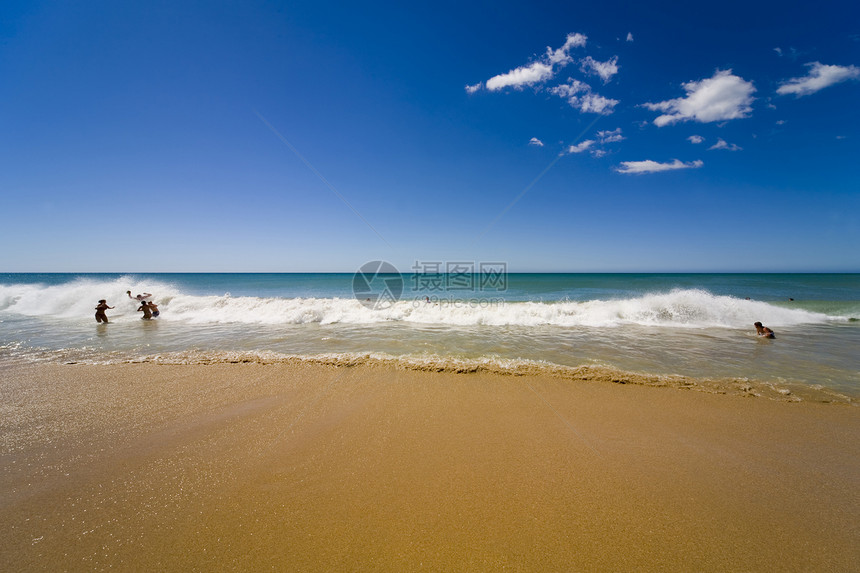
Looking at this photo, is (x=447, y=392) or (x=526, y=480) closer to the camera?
(x=526, y=480)

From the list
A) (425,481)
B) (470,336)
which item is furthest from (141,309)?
(425,481)

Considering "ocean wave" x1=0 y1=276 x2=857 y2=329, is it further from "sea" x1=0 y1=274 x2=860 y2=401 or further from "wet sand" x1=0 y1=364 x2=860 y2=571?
"wet sand" x1=0 y1=364 x2=860 y2=571

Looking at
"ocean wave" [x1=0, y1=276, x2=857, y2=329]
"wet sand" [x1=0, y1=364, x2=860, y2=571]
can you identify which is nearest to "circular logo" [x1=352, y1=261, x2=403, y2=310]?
"ocean wave" [x1=0, y1=276, x2=857, y2=329]

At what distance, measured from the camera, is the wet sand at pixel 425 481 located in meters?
2.23

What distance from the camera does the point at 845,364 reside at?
273 inches

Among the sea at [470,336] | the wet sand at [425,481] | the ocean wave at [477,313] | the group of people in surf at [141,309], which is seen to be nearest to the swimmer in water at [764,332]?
the sea at [470,336]

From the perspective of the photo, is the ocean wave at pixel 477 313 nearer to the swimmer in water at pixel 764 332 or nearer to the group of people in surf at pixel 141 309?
the group of people in surf at pixel 141 309

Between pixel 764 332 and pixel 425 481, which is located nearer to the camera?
A: pixel 425 481

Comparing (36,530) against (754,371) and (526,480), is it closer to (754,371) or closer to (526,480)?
(526,480)

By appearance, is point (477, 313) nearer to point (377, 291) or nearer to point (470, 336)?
point (470, 336)

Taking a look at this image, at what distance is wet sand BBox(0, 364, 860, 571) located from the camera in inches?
88.0

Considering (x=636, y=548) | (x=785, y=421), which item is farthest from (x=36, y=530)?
(x=785, y=421)

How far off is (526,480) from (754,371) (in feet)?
22.5

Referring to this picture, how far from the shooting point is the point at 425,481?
2.96 metres
